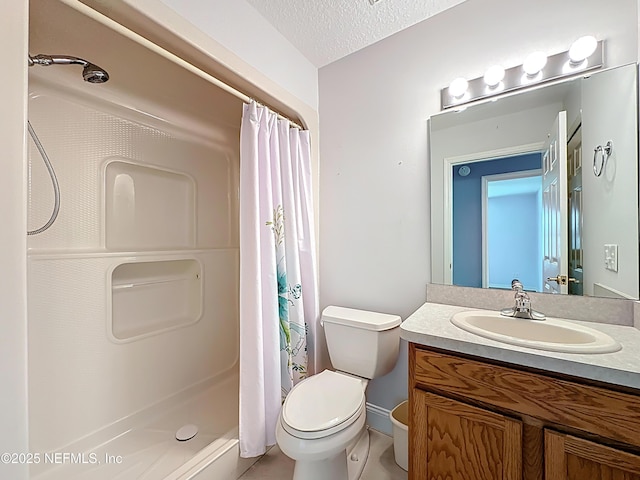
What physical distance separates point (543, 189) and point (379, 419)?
158 cm

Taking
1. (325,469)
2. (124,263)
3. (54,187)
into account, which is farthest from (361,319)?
(54,187)

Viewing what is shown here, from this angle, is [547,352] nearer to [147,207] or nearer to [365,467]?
[365,467]

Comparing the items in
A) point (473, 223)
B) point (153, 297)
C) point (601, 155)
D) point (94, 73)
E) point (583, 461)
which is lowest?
point (583, 461)

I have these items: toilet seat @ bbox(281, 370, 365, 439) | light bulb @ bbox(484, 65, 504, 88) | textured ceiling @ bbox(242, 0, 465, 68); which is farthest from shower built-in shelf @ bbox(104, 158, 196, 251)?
light bulb @ bbox(484, 65, 504, 88)

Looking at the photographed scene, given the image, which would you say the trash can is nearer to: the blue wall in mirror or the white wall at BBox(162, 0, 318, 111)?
the blue wall in mirror

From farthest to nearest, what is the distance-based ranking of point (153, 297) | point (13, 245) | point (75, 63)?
point (153, 297), point (75, 63), point (13, 245)

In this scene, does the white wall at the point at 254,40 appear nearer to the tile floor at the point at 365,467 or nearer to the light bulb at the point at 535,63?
the light bulb at the point at 535,63

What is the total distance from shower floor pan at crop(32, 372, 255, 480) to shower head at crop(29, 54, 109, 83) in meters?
1.71

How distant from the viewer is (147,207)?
Answer: 5.93 feet

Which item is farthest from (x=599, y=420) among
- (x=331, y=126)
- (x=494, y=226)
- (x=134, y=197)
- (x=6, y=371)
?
(x=134, y=197)

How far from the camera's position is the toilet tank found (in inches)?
59.5

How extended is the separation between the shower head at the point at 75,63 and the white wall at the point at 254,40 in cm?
43

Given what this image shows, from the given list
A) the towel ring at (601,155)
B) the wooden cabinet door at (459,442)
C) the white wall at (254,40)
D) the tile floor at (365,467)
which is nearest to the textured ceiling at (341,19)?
the white wall at (254,40)

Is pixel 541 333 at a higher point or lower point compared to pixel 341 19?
lower
